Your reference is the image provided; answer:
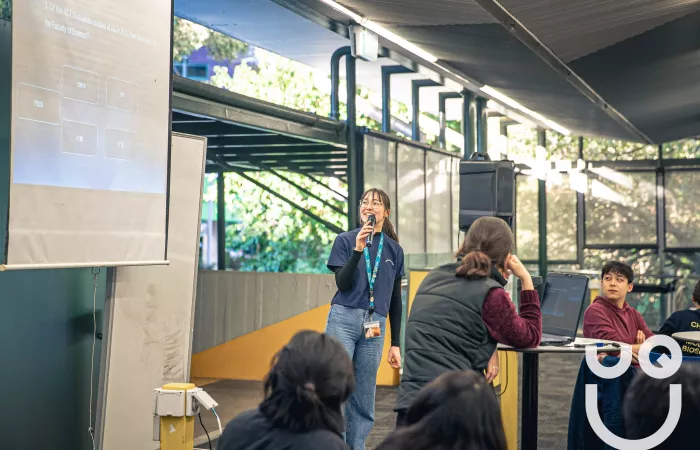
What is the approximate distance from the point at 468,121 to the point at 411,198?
219 cm

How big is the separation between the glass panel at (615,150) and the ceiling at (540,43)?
2780mm

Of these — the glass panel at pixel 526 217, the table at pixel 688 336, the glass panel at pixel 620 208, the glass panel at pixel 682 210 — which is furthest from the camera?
the glass panel at pixel 526 217

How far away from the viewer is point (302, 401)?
2.05m

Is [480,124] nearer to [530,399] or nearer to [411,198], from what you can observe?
[411,198]

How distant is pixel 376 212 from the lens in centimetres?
472

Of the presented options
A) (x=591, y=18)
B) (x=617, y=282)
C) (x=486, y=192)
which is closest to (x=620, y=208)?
(x=591, y=18)

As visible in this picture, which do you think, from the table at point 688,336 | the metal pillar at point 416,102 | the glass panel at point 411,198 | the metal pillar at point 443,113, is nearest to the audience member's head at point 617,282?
the table at point 688,336

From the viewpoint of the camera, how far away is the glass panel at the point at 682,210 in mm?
13914

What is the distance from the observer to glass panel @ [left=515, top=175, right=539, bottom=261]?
14.8 m

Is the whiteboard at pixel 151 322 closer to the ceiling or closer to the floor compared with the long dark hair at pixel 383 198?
closer to the floor

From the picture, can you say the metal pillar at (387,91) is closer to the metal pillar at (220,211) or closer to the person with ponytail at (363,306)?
the metal pillar at (220,211)

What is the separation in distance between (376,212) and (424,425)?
282 centimetres

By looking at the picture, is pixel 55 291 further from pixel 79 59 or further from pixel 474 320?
pixel 474 320

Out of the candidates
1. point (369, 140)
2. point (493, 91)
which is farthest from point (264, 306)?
point (493, 91)
